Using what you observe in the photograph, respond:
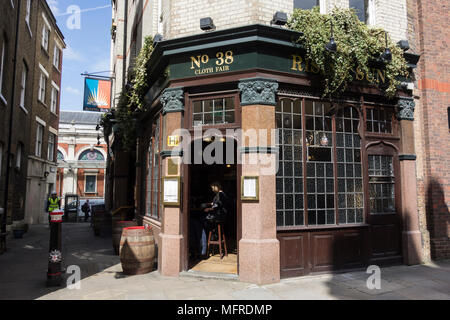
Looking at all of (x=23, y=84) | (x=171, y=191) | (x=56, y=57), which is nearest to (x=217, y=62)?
(x=171, y=191)

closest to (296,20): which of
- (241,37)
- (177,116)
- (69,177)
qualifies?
(241,37)

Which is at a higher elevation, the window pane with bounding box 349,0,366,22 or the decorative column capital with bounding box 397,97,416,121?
the window pane with bounding box 349,0,366,22

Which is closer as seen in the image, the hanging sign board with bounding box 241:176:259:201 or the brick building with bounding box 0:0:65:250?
the hanging sign board with bounding box 241:176:259:201

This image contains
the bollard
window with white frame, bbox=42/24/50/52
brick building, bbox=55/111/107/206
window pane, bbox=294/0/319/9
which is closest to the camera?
the bollard

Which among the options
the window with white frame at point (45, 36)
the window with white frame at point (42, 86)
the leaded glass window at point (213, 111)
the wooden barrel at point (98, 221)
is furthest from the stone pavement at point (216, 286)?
the window with white frame at point (45, 36)

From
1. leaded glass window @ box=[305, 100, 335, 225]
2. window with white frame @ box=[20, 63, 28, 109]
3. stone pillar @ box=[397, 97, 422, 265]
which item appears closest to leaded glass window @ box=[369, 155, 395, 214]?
stone pillar @ box=[397, 97, 422, 265]

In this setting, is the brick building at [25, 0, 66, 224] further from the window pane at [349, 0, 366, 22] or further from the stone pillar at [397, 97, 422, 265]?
the stone pillar at [397, 97, 422, 265]

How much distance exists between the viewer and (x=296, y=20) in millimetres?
6824

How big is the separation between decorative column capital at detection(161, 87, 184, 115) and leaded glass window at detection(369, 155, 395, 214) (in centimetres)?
456

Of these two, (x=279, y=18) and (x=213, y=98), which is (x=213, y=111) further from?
(x=279, y=18)

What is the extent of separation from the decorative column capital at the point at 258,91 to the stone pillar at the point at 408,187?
3.62 meters

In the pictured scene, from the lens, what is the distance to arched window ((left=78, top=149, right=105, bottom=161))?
37969 millimetres
